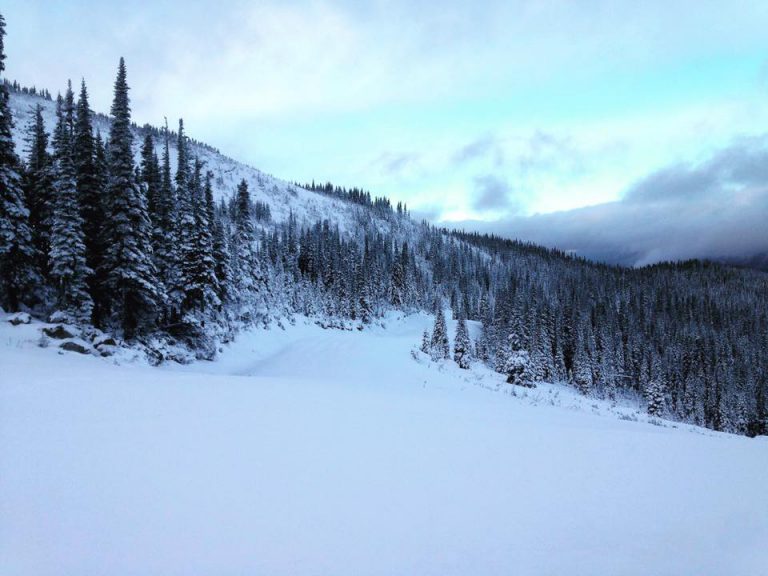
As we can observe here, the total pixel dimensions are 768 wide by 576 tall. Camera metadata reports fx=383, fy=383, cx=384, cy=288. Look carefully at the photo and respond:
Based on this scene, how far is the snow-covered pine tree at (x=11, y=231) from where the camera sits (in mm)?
19844

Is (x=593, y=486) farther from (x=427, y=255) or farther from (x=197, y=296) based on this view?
(x=427, y=255)

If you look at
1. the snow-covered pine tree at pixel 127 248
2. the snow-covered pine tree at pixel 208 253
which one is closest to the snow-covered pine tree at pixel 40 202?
the snow-covered pine tree at pixel 127 248

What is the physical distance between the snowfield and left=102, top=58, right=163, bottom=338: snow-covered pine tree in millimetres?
15810

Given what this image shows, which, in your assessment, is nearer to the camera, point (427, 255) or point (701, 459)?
point (701, 459)

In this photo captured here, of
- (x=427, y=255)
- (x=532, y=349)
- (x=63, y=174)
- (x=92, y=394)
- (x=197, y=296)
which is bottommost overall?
(x=532, y=349)

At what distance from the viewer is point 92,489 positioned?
4062mm

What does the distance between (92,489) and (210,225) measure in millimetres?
32126

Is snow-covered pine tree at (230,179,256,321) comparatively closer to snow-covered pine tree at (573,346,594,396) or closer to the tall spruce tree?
the tall spruce tree

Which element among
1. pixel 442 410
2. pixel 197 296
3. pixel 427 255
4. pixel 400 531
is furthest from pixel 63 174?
pixel 427 255

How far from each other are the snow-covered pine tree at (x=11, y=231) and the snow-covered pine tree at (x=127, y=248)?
413cm

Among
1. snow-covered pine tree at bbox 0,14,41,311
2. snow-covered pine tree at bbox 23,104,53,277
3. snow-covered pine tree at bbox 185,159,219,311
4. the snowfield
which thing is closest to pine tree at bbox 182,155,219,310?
snow-covered pine tree at bbox 185,159,219,311

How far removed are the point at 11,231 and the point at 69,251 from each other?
361 centimetres

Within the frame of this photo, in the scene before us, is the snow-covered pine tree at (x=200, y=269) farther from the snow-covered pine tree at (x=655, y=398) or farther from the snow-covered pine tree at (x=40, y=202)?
the snow-covered pine tree at (x=655, y=398)

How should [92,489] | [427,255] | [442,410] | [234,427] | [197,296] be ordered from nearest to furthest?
[92,489] → [234,427] → [442,410] → [197,296] → [427,255]
